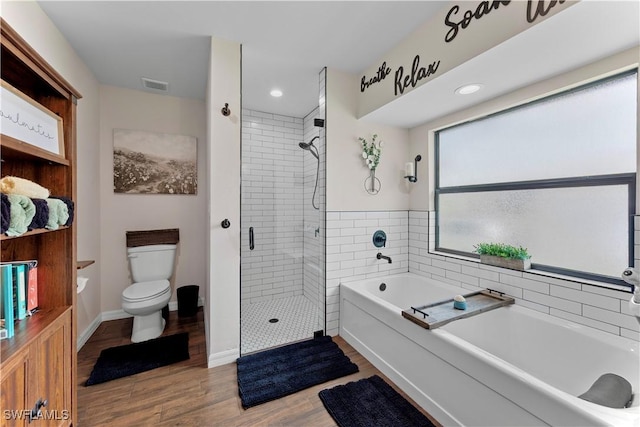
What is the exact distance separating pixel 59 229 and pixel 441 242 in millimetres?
2977

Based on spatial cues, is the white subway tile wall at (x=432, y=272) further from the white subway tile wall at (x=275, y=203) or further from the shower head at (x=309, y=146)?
the white subway tile wall at (x=275, y=203)

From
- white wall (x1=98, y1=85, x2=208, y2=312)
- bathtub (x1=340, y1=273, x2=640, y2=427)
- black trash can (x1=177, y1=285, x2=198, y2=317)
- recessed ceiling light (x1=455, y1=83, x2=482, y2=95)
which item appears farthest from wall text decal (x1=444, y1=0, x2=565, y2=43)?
black trash can (x1=177, y1=285, x2=198, y2=317)

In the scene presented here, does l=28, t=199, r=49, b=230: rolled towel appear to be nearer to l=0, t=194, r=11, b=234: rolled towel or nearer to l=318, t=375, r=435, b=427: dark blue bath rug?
l=0, t=194, r=11, b=234: rolled towel

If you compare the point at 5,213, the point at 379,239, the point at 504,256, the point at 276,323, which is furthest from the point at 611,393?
the point at 5,213

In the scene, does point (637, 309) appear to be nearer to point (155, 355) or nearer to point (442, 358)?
point (442, 358)

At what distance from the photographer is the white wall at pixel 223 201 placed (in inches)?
82.4

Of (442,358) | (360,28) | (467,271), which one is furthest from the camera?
(467,271)

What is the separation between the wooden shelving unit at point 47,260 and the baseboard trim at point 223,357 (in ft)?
2.73

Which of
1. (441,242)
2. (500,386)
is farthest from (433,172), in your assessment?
(500,386)

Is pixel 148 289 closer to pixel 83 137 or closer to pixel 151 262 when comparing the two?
pixel 151 262

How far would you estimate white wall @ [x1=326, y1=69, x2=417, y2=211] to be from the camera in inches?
101

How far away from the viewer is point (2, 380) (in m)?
0.90

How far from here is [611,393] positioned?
1.27m

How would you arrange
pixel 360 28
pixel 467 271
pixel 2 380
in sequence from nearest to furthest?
1. pixel 2 380
2. pixel 360 28
3. pixel 467 271
